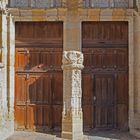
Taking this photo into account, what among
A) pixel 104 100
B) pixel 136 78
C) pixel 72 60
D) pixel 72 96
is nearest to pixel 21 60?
pixel 72 60

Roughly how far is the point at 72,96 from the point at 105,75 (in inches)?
71.4

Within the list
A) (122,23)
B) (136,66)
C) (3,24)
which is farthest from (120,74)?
(3,24)

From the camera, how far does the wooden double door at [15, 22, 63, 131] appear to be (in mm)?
10461

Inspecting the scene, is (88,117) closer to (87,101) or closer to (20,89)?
(87,101)

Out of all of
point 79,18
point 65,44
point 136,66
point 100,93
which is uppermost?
point 79,18

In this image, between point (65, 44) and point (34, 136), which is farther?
point (65, 44)

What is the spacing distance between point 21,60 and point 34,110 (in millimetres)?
1456

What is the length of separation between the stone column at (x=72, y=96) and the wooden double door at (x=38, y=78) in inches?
56.2

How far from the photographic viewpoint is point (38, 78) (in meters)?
10.5

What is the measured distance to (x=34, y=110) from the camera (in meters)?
10.5

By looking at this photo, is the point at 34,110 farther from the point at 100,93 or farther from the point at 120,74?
the point at 120,74

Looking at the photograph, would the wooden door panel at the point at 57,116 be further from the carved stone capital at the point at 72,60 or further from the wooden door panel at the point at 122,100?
the carved stone capital at the point at 72,60

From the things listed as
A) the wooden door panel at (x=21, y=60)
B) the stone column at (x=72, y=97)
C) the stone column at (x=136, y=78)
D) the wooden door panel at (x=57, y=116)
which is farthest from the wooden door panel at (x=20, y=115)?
the stone column at (x=136, y=78)

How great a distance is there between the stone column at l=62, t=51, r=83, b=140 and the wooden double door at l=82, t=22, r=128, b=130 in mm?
1460
